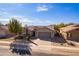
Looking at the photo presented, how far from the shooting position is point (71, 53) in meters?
3.85

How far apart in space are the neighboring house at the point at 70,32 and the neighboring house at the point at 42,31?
0.43 ft

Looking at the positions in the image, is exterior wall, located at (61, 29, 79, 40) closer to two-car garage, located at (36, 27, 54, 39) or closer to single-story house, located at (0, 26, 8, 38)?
two-car garage, located at (36, 27, 54, 39)

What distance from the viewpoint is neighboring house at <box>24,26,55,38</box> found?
12.6 feet

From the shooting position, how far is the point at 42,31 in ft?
12.7

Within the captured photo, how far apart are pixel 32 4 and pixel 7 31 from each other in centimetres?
44

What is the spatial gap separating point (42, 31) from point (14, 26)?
0.34 meters

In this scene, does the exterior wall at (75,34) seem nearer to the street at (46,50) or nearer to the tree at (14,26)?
the street at (46,50)

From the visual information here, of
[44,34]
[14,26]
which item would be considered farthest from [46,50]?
[14,26]

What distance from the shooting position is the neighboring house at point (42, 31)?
3854 mm

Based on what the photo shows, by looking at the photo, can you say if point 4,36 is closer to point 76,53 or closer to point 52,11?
point 52,11

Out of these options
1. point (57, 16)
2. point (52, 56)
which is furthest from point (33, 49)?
point (57, 16)

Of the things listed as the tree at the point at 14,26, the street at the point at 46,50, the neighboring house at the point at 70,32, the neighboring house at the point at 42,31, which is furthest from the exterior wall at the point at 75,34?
the tree at the point at 14,26

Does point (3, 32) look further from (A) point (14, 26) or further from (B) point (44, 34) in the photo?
(B) point (44, 34)

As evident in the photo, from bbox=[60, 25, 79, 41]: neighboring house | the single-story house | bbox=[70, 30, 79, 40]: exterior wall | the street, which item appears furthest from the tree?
bbox=[70, 30, 79, 40]: exterior wall
